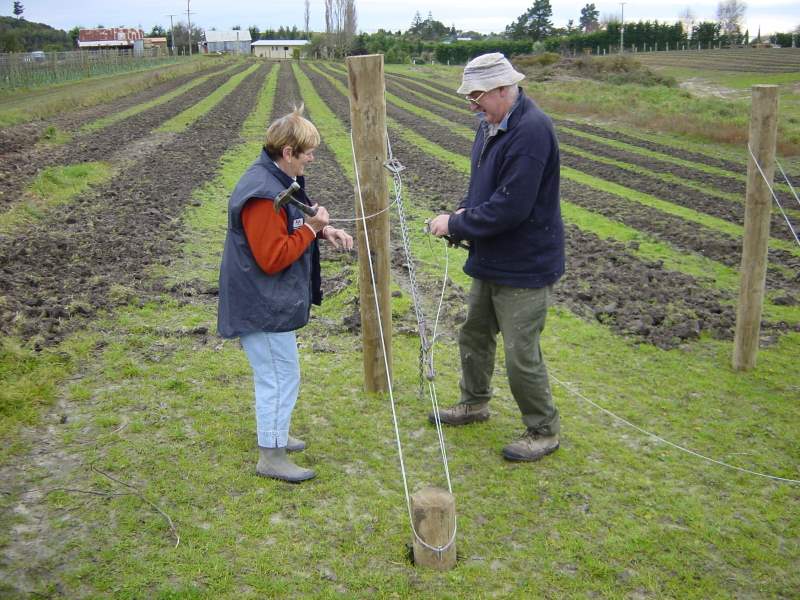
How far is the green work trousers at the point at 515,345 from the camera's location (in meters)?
4.48

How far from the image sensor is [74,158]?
52.6 feet

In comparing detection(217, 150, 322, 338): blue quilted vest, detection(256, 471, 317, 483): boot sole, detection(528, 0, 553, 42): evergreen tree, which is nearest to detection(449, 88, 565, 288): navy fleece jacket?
detection(217, 150, 322, 338): blue quilted vest

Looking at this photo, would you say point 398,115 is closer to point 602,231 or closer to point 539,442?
point 602,231

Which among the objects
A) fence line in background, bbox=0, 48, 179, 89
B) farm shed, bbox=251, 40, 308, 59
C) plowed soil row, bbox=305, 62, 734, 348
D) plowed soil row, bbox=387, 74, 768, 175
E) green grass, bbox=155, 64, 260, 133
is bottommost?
plowed soil row, bbox=305, 62, 734, 348

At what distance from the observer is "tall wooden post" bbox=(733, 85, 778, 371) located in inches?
223

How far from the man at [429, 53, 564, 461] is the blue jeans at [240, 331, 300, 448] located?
1.23m

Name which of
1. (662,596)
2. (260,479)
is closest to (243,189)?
(260,479)

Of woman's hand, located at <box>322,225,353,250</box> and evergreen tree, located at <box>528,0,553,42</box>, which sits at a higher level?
evergreen tree, located at <box>528,0,553,42</box>

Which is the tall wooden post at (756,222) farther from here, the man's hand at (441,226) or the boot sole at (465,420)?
the man's hand at (441,226)

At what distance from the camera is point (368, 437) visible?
16.7ft

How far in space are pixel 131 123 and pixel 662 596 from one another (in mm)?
22490

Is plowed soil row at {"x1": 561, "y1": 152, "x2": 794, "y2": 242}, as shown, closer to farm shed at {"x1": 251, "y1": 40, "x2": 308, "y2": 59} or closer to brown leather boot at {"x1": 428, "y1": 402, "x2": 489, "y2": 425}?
brown leather boot at {"x1": 428, "y1": 402, "x2": 489, "y2": 425}

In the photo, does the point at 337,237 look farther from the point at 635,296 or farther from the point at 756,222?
the point at 635,296

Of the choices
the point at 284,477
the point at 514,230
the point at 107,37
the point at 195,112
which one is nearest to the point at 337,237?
the point at 514,230
